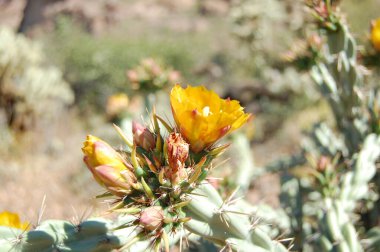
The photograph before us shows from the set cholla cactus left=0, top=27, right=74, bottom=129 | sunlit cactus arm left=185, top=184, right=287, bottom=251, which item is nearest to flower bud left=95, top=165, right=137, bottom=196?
sunlit cactus arm left=185, top=184, right=287, bottom=251

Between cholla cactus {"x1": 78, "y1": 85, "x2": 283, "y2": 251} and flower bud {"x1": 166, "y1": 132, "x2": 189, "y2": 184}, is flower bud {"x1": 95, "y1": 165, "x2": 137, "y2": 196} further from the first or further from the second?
flower bud {"x1": 166, "y1": 132, "x2": 189, "y2": 184}

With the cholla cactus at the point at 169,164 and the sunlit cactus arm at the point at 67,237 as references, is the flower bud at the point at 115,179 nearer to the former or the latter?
the cholla cactus at the point at 169,164

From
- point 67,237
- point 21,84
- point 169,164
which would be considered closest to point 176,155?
point 169,164

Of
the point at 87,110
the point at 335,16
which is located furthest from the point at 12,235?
the point at 87,110

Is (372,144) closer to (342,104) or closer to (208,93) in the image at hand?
(342,104)

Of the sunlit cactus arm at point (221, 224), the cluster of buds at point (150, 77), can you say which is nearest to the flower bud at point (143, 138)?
the sunlit cactus arm at point (221, 224)

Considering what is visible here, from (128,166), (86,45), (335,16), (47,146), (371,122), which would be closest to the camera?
(128,166)

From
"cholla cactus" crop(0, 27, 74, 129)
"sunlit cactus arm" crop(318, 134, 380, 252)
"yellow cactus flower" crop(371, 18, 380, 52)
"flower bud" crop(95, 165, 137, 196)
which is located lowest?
"cholla cactus" crop(0, 27, 74, 129)

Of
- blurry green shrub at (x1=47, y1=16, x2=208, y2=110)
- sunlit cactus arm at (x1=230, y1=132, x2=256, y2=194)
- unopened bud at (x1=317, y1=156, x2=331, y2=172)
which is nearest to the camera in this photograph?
unopened bud at (x1=317, y1=156, x2=331, y2=172)
